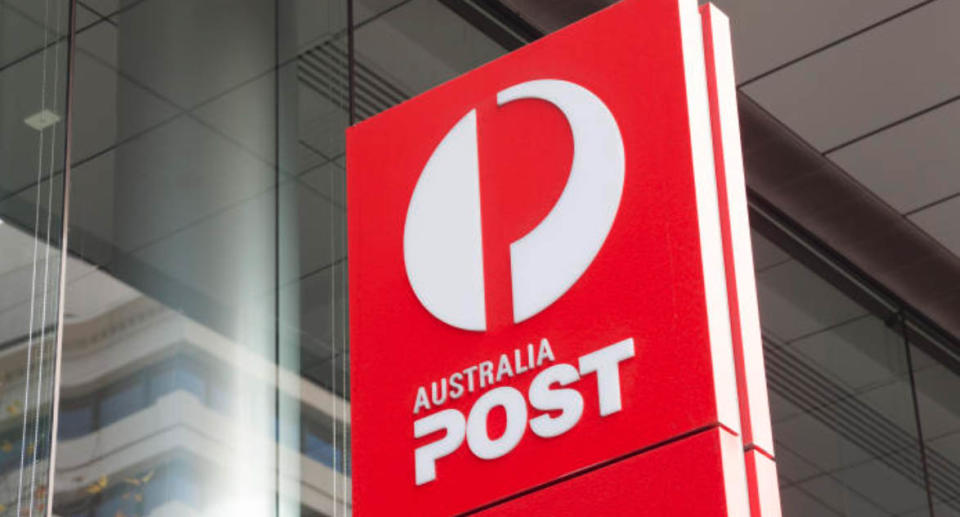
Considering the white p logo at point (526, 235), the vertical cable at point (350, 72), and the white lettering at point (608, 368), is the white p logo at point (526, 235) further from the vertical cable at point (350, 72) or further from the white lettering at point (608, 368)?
the vertical cable at point (350, 72)

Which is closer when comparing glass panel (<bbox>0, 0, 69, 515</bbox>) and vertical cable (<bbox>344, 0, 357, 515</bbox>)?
glass panel (<bbox>0, 0, 69, 515</bbox>)

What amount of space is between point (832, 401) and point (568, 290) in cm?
419

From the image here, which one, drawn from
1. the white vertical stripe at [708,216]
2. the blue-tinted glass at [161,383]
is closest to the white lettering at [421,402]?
the white vertical stripe at [708,216]

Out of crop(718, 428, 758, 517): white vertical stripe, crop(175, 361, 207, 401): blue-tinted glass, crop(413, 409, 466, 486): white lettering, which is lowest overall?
crop(718, 428, 758, 517): white vertical stripe

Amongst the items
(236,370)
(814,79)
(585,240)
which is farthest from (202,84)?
(814,79)

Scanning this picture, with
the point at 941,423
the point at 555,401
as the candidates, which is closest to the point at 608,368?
the point at 555,401

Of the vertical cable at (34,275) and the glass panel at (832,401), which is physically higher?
the glass panel at (832,401)

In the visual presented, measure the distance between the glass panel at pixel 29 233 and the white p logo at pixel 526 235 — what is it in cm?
111

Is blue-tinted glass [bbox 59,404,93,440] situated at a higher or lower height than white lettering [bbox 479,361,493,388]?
higher

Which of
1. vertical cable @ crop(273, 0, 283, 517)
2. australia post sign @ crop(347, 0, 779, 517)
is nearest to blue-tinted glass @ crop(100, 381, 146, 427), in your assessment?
vertical cable @ crop(273, 0, 283, 517)

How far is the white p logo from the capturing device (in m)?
2.08

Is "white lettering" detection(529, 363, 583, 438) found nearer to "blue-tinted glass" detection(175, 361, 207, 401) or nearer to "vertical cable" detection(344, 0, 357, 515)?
"blue-tinted glass" detection(175, 361, 207, 401)

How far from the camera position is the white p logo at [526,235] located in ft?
6.81

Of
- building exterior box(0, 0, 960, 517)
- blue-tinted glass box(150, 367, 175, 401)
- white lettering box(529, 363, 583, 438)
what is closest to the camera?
white lettering box(529, 363, 583, 438)
